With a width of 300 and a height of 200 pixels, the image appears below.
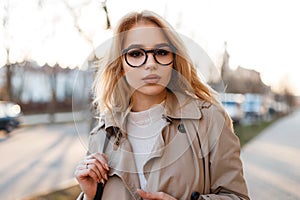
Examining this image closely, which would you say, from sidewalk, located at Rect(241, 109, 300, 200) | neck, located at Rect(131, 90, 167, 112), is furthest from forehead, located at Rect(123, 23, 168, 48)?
sidewalk, located at Rect(241, 109, 300, 200)

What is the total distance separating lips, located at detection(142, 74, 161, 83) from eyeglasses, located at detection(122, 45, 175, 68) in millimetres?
40

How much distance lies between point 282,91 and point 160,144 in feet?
110

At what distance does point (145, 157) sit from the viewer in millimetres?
1317

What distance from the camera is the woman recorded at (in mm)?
1261

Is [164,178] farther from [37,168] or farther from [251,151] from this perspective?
[251,151]

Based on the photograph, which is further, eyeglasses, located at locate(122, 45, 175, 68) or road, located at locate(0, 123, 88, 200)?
road, located at locate(0, 123, 88, 200)

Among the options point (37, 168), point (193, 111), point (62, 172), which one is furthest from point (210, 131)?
point (37, 168)

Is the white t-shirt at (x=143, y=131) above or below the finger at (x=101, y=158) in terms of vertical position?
above

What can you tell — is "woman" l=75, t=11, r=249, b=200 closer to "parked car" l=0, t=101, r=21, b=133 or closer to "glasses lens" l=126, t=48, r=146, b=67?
"glasses lens" l=126, t=48, r=146, b=67

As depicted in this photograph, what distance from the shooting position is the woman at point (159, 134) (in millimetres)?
1261

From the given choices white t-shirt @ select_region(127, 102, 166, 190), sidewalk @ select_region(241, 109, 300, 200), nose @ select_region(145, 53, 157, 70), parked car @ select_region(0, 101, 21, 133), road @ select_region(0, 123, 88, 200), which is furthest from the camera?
parked car @ select_region(0, 101, 21, 133)

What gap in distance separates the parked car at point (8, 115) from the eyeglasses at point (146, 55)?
888 cm

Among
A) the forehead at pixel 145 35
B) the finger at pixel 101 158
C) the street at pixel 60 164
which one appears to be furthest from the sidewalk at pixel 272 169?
the forehead at pixel 145 35

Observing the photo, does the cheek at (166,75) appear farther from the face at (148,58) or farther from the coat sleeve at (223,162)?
the coat sleeve at (223,162)
